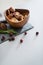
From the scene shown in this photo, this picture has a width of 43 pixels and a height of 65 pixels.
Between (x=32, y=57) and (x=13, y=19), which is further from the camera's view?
(x=32, y=57)

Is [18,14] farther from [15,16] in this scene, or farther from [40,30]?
[40,30]

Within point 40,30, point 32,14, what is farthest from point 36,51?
point 32,14

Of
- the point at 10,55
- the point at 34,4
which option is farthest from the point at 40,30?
the point at 10,55

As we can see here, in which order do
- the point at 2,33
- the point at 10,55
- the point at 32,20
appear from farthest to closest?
the point at 32,20, the point at 10,55, the point at 2,33

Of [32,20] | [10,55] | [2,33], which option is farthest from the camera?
[32,20]

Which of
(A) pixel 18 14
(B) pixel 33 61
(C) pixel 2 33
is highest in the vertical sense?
(A) pixel 18 14

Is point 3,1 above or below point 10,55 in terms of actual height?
above
